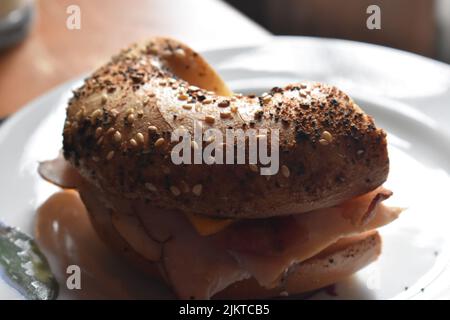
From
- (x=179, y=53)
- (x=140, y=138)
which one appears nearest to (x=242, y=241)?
(x=140, y=138)

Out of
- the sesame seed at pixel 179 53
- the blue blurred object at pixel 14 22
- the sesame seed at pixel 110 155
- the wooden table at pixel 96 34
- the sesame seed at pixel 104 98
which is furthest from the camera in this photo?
the blue blurred object at pixel 14 22

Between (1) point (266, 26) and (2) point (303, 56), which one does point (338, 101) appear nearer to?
(2) point (303, 56)

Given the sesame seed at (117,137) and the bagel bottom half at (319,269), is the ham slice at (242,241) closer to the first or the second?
the bagel bottom half at (319,269)

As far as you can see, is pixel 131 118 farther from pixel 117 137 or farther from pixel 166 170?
pixel 166 170

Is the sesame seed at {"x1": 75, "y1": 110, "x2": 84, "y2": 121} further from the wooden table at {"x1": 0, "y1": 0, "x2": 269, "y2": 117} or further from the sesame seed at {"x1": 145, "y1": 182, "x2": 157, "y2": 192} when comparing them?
the wooden table at {"x1": 0, "y1": 0, "x2": 269, "y2": 117}

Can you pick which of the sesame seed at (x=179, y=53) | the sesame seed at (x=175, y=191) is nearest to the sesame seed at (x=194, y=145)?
the sesame seed at (x=175, y=191)

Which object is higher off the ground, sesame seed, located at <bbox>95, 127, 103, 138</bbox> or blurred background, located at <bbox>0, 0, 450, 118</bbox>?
sesame seed, located at <bbox>95, 127, 103, 138</bbox>

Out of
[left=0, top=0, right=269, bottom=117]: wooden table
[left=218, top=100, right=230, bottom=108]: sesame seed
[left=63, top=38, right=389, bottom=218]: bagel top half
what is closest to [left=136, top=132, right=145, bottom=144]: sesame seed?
[left=63, top=38, right=389, bottom=218]: bagel top half

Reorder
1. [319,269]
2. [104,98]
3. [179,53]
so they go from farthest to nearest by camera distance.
A: [179,53]
[104,98]
[319,269]
